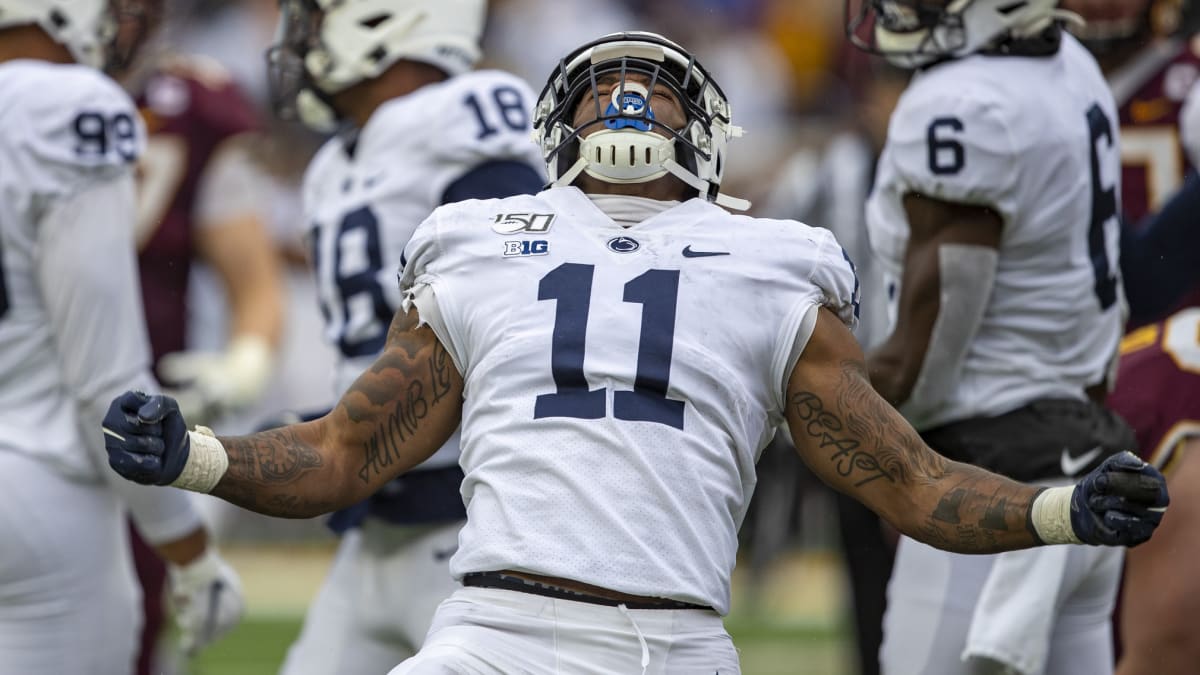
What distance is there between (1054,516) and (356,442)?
119cm

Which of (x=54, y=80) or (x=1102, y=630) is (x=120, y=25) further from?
(x=1102, y=630)

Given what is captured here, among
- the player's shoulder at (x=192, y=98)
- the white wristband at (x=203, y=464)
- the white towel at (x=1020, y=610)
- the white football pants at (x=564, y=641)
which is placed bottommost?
the white towel at (x=1020, y=610)

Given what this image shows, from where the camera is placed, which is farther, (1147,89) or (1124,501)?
(1147,89)

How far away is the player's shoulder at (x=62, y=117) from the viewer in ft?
14.5

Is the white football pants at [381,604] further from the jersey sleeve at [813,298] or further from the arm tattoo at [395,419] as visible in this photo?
the jersey sleeve at [813,298]

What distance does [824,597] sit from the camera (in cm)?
965

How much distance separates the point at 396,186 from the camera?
15.0ft

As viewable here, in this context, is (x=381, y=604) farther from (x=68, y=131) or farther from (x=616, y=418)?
(x=616, y=418)

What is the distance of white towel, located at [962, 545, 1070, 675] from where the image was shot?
13.5 feet

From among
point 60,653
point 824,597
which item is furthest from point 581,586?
point 824,597

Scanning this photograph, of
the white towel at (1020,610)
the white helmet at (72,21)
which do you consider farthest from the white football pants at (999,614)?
the white helmet at (72,21)

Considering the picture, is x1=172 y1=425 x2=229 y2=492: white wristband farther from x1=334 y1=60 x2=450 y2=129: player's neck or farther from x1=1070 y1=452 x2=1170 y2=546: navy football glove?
x1=334 y1=60 x2=450 y2=129: player's neck

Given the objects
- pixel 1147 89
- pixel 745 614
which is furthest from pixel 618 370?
pixel 745 614

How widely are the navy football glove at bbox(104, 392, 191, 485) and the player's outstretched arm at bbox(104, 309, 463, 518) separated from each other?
113 mm
